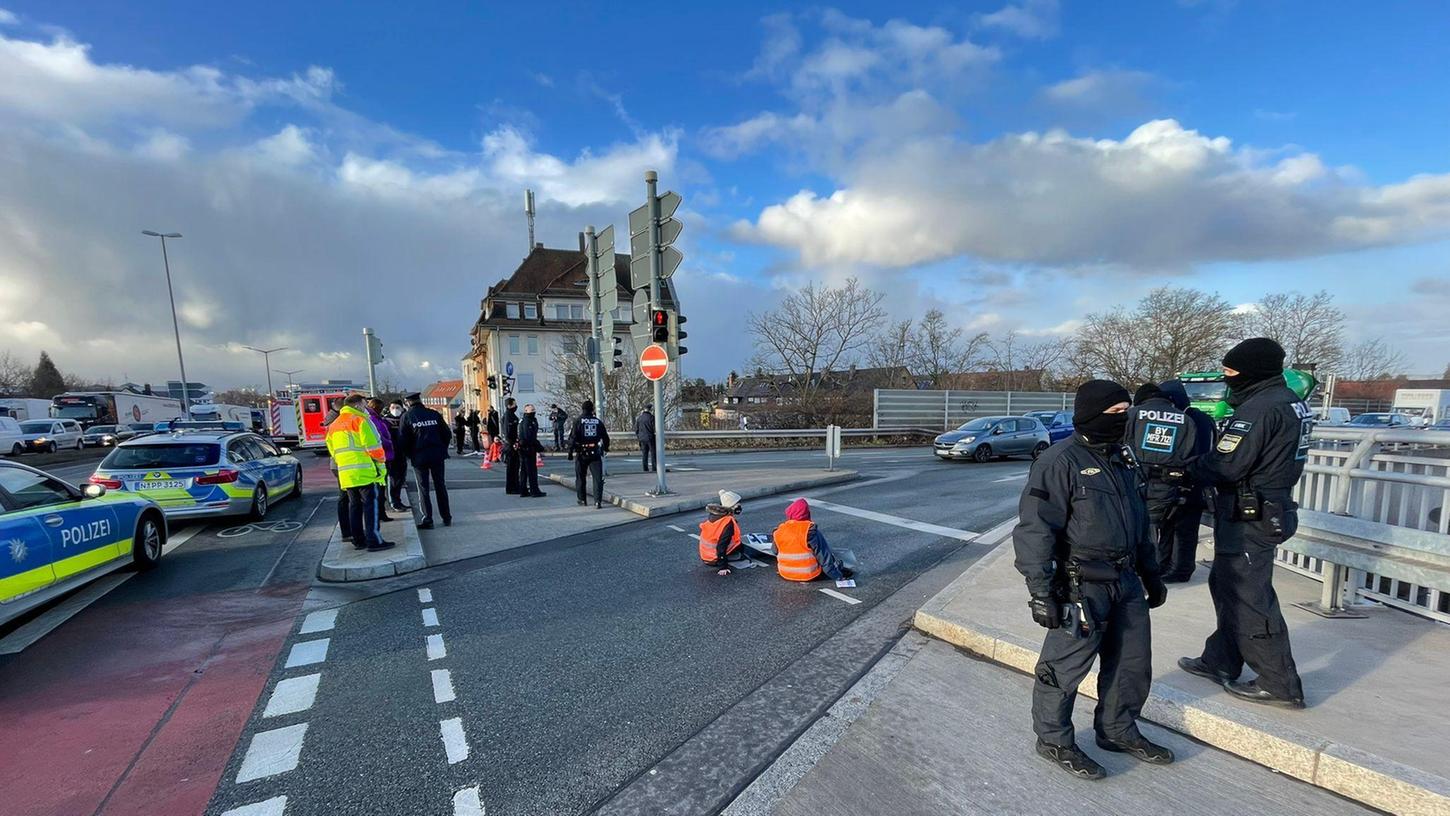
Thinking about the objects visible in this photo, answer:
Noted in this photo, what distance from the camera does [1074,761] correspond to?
268 centimetres

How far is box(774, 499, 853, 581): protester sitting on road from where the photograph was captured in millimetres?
5625

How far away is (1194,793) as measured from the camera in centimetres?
256

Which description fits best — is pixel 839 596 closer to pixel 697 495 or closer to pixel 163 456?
pixel 697 495

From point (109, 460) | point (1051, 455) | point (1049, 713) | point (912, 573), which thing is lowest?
point (912, 573)

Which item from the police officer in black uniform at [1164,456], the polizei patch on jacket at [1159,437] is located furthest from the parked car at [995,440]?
the polizei patch on jacket at [1159,437]

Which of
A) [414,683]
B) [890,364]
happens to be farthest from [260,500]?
[890,364]

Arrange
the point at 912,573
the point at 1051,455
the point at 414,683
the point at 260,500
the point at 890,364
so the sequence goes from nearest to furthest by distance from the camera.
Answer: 1. the point at 1051,455
2. the point at 414,683
3. the point at 912,573
4. the point at 260,500
5. the point at 890,364

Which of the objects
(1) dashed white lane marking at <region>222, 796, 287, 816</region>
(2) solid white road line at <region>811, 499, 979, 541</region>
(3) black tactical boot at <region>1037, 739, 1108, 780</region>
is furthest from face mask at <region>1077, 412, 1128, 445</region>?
(2) solid white road line at <region>811, 499, 979, 541</region>

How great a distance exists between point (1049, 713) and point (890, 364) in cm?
3339

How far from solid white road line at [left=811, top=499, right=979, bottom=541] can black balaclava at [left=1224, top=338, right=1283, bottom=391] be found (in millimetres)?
4640

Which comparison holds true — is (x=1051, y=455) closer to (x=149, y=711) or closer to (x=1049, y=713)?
(x=1049, y=713)

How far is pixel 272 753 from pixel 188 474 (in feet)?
23.3

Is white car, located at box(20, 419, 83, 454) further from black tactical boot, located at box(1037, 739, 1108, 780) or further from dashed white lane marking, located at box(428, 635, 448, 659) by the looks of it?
black tactical boot, located at box(1037, 739, 1108, 780)

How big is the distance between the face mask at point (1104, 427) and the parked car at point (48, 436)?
37.4m
